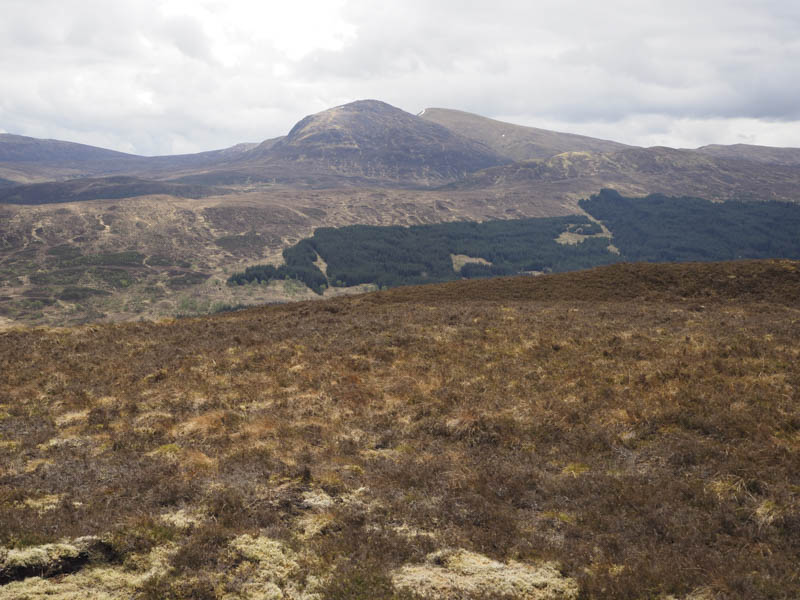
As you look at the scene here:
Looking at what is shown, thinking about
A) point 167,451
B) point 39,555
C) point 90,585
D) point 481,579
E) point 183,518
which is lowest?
point 167,451

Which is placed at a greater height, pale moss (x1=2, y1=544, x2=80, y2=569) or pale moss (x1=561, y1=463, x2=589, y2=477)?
pale moss (x1=2, y1=544, x2=80, y2=569)

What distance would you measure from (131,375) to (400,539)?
18.3 m

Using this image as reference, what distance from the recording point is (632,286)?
43.3m

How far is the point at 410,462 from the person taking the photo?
44.9 ft

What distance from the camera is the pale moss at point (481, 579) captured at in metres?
7.81

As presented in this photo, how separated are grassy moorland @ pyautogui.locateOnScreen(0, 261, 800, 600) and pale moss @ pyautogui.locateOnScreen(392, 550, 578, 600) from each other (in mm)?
48

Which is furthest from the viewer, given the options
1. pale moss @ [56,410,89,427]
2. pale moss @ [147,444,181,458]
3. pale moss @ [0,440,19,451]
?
pale moss @ [56,410,89,427]

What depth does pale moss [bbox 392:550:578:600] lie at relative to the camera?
7812mm

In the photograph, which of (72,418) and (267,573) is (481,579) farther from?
(72,418)

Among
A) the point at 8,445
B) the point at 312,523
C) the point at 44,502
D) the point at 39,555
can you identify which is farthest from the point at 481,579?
the point at 8,445

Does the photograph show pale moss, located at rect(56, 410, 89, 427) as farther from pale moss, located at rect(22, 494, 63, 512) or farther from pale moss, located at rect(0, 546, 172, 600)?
pale moss, located at rect(0, 546, 172, 600)

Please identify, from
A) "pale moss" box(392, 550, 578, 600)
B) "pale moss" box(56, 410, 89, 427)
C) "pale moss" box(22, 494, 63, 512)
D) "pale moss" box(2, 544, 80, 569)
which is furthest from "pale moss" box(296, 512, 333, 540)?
"pale moss" box(56, 410, 89, 427)

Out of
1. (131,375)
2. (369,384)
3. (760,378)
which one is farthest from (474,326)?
(131,375)

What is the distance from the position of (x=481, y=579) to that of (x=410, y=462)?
5624 mm
